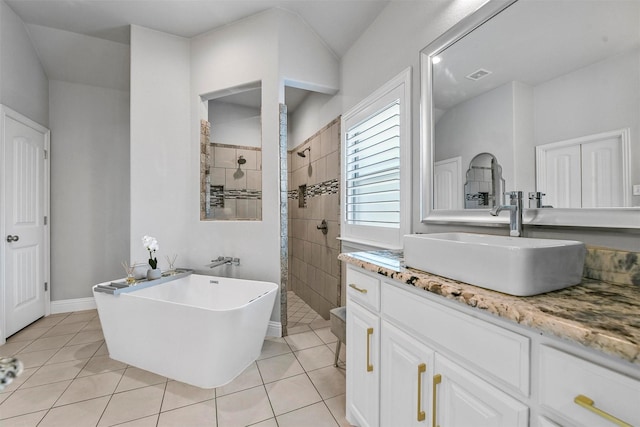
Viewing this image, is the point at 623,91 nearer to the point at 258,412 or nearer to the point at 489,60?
the point at 489,60

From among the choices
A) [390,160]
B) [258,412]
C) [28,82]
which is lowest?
[258,412]

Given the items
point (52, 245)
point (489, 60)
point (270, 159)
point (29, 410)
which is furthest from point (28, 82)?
point (489, 60)

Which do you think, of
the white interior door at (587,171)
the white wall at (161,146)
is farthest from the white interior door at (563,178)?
the white wall at (161,146)

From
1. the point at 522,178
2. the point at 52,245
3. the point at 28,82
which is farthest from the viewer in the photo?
the point at 52,245

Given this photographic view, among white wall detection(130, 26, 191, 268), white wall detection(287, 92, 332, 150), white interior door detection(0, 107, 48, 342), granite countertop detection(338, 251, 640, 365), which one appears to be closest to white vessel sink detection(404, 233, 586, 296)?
granite countertop detection(338, 251, 640, 365)

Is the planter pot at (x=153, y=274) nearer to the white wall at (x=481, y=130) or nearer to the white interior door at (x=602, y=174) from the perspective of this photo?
the white wall at (x=481, y=130)

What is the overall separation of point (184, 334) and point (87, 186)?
2.53 m

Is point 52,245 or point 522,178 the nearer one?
point 522,178

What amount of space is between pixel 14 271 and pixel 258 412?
2754 mm

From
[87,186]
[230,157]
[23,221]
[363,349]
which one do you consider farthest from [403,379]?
[87,186]

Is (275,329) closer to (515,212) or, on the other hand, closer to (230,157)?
(230,157)

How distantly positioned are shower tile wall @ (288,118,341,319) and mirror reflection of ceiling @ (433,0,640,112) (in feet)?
4.66

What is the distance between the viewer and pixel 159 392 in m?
1.79

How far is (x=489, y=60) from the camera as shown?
1344 millimetres
